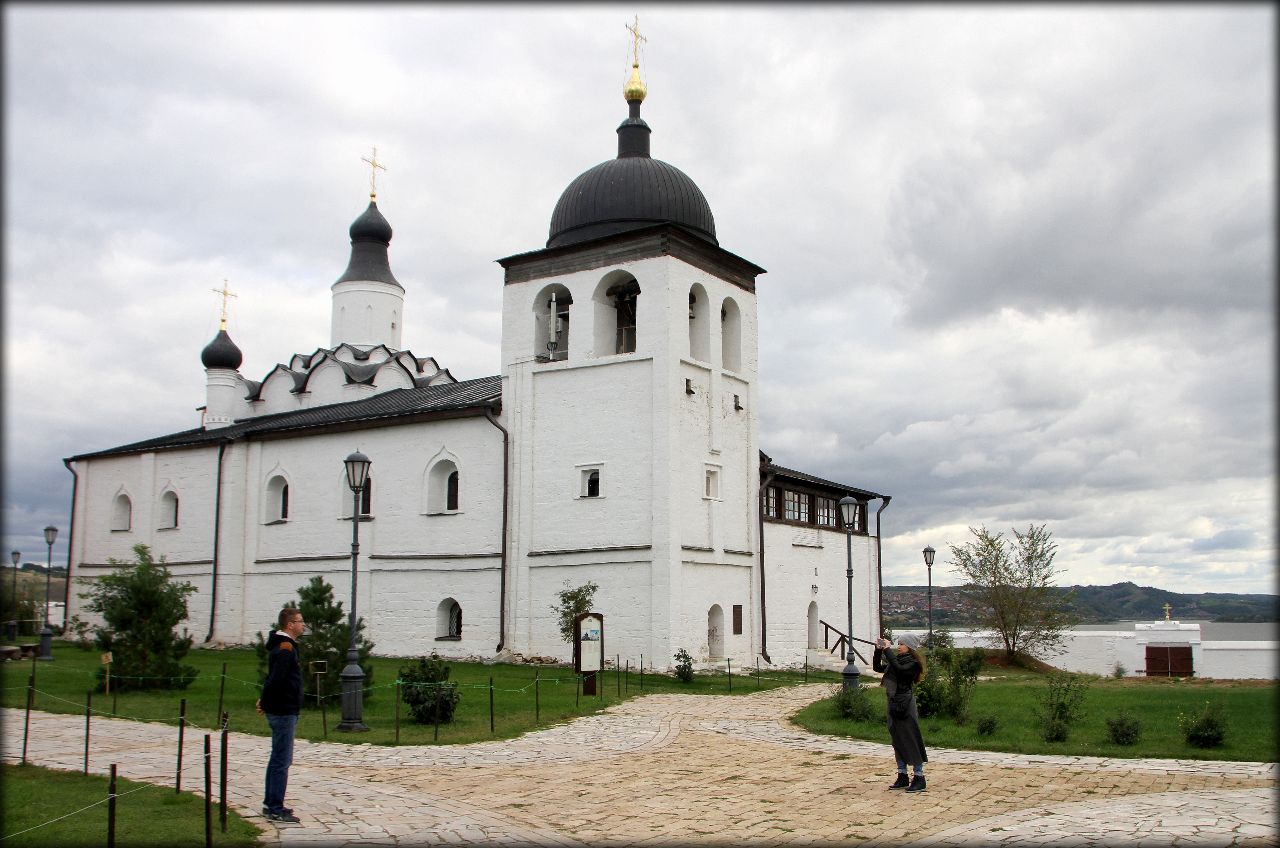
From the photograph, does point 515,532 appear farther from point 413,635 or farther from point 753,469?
point 753,469

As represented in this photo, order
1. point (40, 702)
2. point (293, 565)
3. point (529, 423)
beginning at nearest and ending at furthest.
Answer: point (40, 702) < point (529, 423) < point (293, 565)

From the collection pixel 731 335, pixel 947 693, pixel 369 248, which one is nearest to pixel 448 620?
pixel 731 335

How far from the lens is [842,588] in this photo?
115ft

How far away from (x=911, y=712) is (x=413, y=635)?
2182cm

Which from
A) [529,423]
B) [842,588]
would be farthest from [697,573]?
[842,588]

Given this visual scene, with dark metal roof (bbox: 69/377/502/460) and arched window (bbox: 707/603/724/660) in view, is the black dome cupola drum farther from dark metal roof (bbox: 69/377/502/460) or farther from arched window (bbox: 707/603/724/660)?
arched window (bbox: 707/603/724/660)

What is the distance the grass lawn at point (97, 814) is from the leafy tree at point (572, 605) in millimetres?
14780

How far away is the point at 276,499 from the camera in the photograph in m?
36.3

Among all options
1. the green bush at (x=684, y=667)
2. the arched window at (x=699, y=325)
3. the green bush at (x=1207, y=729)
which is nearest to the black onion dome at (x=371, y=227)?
the arched window at (x=699, y=325)

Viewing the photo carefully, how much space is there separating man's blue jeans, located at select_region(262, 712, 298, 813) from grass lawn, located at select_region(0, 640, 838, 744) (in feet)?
14.6

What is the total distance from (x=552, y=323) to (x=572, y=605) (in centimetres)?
916

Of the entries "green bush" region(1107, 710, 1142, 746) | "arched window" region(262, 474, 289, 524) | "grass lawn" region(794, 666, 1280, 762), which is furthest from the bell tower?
"green bush" region(1107, 710, 1142, 746)

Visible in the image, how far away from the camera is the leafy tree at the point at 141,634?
1972cm

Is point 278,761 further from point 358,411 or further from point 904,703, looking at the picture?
point 358,411
